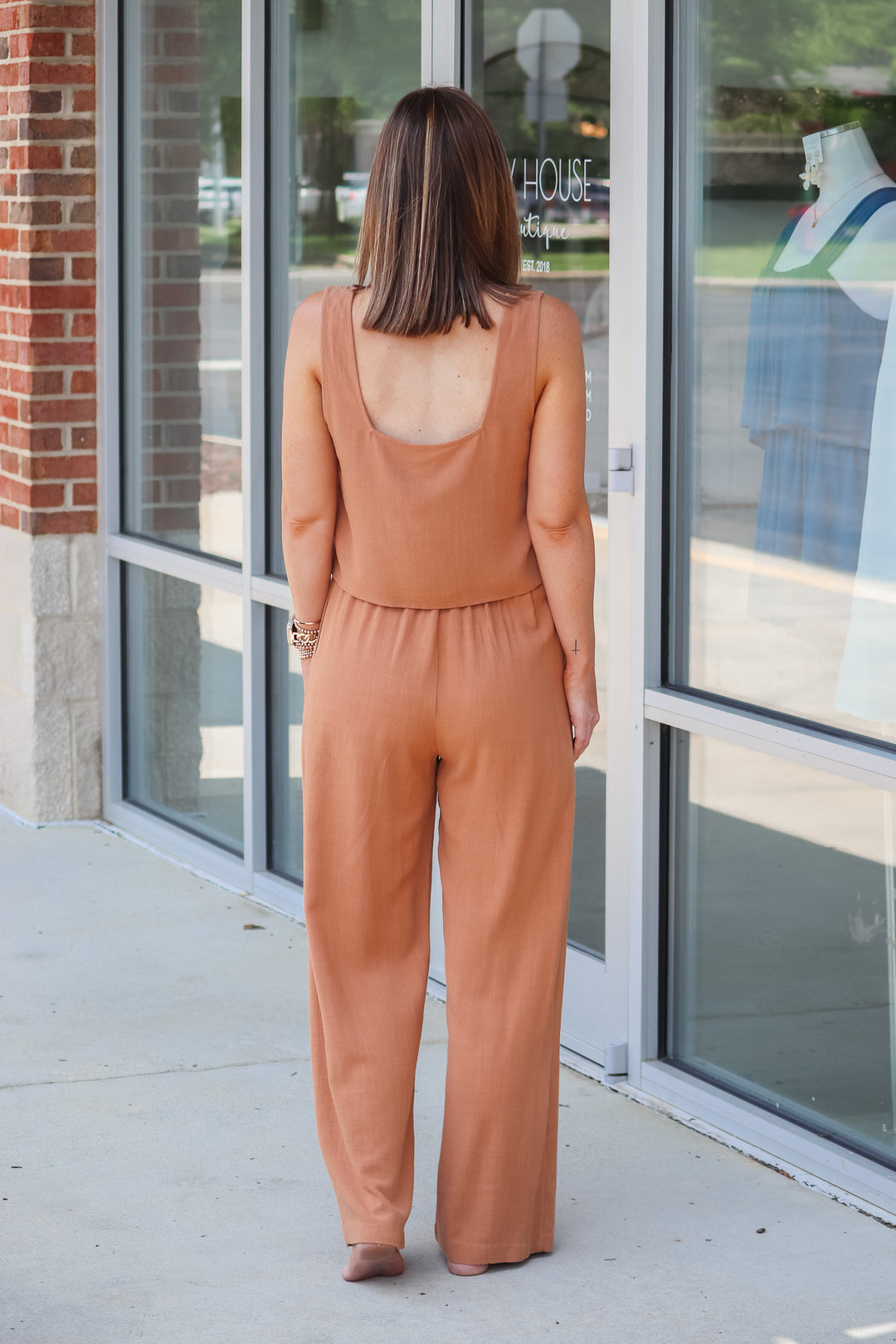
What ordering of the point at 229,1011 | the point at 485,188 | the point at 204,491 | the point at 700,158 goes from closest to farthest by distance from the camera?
the point at 485,188, the point at 700,158, the point at 229,1011, the point at 204,491

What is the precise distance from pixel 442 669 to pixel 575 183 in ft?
5.13

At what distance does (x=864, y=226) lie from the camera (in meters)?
3.34

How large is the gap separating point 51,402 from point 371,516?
3.23 m

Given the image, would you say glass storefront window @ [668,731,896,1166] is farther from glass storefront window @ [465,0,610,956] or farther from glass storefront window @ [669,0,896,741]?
glass storefront window @ [465,0,610,956]

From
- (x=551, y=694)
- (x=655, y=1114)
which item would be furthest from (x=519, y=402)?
(x=655, y=1114)

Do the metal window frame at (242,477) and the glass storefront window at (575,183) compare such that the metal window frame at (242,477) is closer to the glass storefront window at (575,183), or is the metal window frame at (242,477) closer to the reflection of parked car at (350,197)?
the glass storefront window at (575,183)

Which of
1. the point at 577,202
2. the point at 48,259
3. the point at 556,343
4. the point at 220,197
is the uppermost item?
the point at 220,197

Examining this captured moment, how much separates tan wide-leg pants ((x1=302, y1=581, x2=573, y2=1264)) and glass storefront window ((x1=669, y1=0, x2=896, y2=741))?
70 centimetres

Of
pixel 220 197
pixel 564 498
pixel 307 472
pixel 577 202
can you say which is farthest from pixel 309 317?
pixel 220 197

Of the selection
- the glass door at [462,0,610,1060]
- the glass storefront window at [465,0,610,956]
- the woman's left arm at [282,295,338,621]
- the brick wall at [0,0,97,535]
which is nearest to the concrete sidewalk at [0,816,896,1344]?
the glass door at [462,0,610,1060]

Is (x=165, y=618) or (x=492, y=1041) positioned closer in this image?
(x=492, y=1041)

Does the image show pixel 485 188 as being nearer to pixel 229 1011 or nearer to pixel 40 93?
pixel 229 1011

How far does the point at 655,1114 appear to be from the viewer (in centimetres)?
391

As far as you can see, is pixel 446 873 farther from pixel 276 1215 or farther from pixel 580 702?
pixel 276 1215
